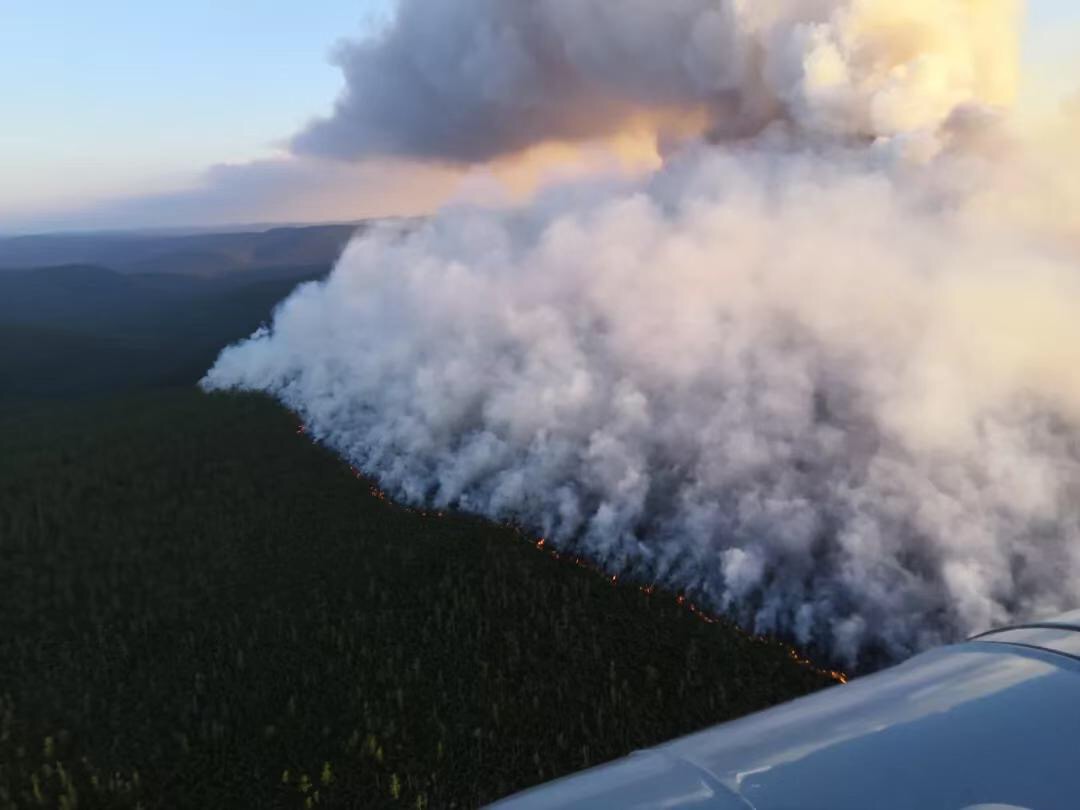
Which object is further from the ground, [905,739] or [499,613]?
[905,739]

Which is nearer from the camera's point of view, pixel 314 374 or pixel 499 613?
pixel 499 613

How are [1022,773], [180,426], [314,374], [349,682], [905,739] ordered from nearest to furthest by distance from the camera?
[1022,773] → [905,739] → [349,682] → [180,426] → [314,374]

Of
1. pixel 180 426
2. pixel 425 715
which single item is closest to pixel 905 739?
pixel 425 715

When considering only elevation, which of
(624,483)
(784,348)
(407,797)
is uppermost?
(784,348)

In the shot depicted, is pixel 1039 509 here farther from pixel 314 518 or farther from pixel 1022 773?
pixel 314 518

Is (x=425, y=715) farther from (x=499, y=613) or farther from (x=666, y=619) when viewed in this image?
(x=666, y=619)

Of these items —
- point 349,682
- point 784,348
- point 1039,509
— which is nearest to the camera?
point 349,682
